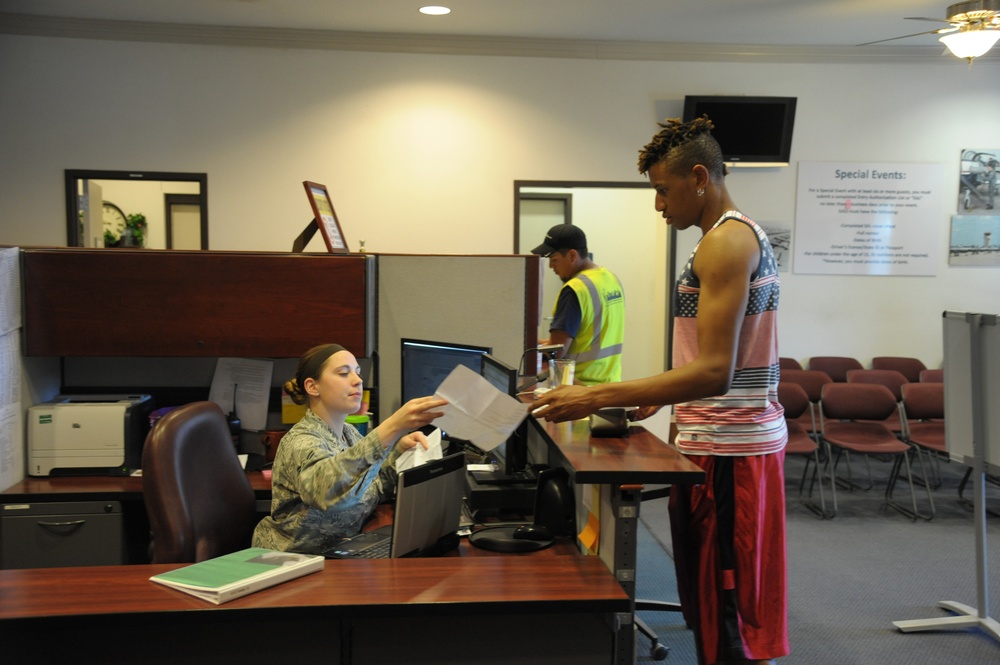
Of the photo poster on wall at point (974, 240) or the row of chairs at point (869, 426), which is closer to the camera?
the row of chairs at point (869, 426)

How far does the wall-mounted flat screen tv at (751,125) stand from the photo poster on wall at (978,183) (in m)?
1.53

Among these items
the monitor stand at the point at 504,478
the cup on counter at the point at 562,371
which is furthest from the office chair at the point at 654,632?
the cup on counter at the point at 562,371

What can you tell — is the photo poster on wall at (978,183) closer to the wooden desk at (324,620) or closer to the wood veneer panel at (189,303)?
the wood veneer panel at (189,303)

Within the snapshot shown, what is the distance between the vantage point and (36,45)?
6.04 meters

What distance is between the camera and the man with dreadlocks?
6.10ft

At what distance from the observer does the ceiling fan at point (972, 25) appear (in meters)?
4.77

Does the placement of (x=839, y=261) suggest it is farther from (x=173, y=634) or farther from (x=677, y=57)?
(x=173, y=634)

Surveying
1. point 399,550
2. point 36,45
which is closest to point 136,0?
point 36,45

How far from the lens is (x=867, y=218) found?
6.70 meters

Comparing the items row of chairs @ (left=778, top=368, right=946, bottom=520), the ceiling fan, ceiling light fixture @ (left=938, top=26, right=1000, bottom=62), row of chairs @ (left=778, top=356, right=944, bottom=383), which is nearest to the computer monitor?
row of chairs @ (left=778, top=368, right=946, bottom=520)

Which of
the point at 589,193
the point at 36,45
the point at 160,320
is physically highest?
the point at 36,45

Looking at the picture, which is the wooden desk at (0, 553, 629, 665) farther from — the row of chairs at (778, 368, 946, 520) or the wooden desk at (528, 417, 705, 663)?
the row of chairs at (778, 368, 946, 520)

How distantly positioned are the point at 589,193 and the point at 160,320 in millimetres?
5164

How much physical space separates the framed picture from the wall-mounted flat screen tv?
12.6 ft
